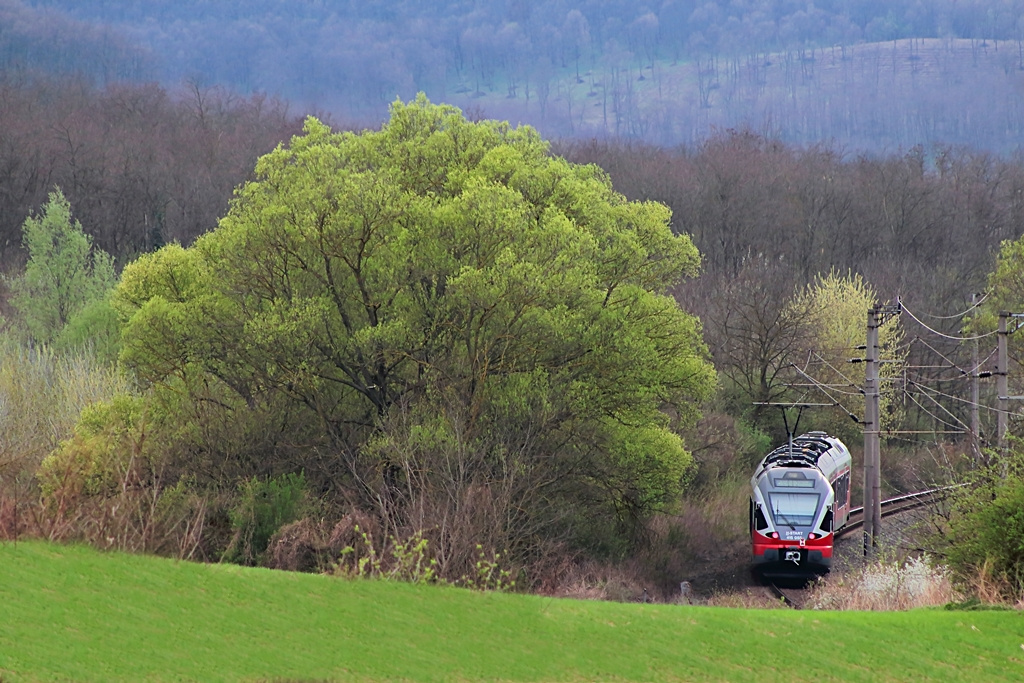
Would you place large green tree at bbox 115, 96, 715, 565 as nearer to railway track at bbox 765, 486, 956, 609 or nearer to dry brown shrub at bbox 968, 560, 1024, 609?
railway track at bbox 765, 486, 956, 609

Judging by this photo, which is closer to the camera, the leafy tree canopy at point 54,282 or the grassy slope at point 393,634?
the grassy slope at point 393,634

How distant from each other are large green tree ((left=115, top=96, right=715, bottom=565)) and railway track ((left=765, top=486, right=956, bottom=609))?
422 centimetres

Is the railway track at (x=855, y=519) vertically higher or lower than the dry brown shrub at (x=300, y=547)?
lower

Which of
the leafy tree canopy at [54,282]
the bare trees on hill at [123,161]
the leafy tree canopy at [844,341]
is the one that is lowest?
the leafy tree canopy at [844,341]

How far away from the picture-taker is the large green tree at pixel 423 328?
3198cm

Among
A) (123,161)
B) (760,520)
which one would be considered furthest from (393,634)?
(123,161)

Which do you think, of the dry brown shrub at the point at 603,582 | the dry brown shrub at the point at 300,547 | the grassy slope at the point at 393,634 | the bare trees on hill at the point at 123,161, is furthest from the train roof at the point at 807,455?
the bare trees on hill at the point at 123,161

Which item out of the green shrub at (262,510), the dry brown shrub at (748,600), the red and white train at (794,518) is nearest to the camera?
the dry brown shrub at (748,600)

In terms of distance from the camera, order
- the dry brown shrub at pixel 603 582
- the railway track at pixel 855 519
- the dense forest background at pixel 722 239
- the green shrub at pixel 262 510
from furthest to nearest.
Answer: the dense forest background at pixel 722 239
the railway track at pixel 855 519
the green shrub at pixel 262 510
the dry brown shrub at pixel 603 582

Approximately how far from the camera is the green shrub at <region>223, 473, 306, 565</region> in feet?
90.9

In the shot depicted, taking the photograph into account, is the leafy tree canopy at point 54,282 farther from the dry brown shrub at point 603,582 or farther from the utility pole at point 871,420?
the utility pole at point 871,420

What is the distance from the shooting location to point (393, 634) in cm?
1314

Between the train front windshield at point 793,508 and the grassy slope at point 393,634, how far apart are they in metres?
16.9

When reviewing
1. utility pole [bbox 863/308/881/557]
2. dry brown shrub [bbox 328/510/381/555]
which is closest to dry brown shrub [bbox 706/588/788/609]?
utility pole [bbox 863/308/881/557]
